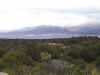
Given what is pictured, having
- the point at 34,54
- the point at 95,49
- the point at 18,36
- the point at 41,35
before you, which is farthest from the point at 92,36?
the point at 34,54

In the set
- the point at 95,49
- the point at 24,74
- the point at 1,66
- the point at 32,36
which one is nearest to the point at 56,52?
the point at 95,49

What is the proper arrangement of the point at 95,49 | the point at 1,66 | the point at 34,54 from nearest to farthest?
the point at 1,66
the point at 34,54
the point at 95,49

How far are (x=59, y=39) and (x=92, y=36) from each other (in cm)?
843

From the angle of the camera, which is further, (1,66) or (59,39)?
(59,39)

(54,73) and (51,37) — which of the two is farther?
(51,37)

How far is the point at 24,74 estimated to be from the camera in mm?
11094

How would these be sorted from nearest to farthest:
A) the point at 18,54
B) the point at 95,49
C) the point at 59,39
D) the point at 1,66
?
the point at 1,66
the point at 18,54
the point at 95,49
the point at 59,39

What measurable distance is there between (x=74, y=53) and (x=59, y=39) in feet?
101

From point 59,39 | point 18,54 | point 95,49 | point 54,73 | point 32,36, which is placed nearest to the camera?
point 54,73

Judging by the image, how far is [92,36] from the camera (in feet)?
180

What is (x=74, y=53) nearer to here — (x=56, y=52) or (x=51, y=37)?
(x=56, y=52)

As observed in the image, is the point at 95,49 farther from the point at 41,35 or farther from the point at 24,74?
the point at 41,35

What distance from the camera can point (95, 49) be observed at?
24.4 m

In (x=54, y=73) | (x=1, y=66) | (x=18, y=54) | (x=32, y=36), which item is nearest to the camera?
(x=54, y=73)
